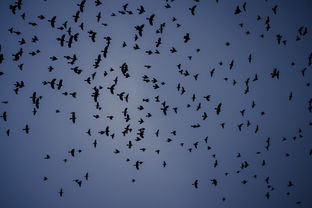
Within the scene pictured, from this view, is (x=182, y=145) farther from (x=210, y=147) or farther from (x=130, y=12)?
(x=130, y=12)

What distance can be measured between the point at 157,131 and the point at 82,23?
7331 mm

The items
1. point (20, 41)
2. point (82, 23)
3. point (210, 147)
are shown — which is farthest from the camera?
point (210, 147)

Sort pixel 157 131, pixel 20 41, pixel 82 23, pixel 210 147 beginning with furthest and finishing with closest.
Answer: pixel 210 147 → pixel 157 131 → pixel 82 23 → pixel 20 41

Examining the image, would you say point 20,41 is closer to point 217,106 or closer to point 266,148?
point 217,106

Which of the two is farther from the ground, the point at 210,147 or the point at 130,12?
the point at 130,12

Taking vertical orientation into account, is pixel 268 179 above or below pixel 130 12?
below

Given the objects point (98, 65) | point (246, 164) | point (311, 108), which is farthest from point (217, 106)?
point (98, 65)

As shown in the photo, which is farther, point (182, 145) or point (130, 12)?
point (182, 145)

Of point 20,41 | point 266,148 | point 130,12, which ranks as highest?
point 130,12

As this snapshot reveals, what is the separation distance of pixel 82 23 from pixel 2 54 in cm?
441

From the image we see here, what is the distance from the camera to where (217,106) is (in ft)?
68.3

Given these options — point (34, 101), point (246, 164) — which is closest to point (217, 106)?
point (246, 164)

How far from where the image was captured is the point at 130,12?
17.2 m

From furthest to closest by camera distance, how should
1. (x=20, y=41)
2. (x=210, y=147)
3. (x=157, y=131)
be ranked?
(x=210, y=147), (x=157, y=131), (x=20, y=41)
